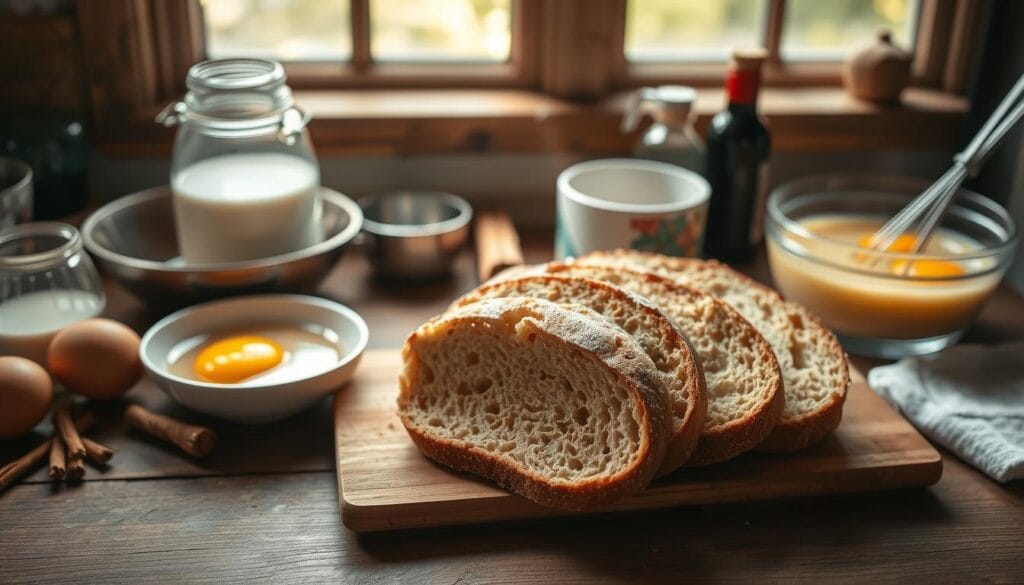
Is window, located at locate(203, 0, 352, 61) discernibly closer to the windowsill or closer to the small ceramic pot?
the windowsill

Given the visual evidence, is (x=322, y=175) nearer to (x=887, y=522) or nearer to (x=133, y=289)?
(x=133, y=289)

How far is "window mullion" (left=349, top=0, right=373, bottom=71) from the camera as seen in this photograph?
166 cm

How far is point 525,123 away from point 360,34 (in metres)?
0.34

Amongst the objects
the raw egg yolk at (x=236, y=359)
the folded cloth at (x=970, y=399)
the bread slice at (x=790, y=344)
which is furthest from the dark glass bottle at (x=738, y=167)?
the raw egg yolk at (x=236, y=359)

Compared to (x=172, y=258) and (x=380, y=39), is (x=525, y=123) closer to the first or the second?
(x=380, y=39)

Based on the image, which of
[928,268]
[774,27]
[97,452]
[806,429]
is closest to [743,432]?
[806,429]

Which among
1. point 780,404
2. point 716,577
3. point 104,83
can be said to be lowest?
point 716,577

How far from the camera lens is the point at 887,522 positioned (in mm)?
1022

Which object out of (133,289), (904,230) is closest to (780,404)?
(904,230)

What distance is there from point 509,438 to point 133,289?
605 millimetres

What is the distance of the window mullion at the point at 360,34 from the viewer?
1663 mm

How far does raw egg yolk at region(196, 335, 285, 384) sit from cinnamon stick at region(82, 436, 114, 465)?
0.14m

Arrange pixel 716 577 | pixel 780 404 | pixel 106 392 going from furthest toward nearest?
pixel 106 392 < pixel 780 404 < pixel 716 577

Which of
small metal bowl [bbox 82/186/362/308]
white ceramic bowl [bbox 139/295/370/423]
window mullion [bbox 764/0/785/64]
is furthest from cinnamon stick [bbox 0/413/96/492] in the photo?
window mullion [bbox 764/0/785/64]
